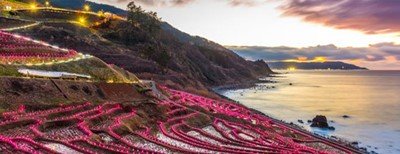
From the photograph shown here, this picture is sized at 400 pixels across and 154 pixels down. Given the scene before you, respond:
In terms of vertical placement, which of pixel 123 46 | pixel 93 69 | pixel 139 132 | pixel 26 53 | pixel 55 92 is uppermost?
pixel 123 46

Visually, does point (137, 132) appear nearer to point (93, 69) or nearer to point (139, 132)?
point (139, 132)

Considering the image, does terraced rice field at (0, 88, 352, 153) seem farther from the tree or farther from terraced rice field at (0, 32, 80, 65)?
the tree

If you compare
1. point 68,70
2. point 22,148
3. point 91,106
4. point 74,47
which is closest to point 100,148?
point 22,148

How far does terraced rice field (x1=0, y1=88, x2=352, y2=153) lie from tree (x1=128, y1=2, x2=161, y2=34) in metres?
111

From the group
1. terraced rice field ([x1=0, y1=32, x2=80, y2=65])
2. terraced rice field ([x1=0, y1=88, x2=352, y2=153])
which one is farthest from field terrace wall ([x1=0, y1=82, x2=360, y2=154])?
terraced rice field ([x1=0, y1=32, x2=80, y2=65])

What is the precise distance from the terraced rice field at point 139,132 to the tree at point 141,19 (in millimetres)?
111130

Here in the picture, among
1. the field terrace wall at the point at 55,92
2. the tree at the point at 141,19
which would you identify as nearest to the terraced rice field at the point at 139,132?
the field terrace wall at the point at 55,92

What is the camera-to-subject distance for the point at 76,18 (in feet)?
538

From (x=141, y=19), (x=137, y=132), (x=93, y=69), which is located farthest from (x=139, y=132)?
(x=141, y=19)

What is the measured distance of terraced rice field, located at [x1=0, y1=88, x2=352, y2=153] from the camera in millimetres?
35969

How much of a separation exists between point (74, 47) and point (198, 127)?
6504 centimetres

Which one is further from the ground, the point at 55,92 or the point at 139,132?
the point at 55,92

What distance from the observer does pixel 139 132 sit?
4378cm

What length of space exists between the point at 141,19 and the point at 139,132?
128 meters
